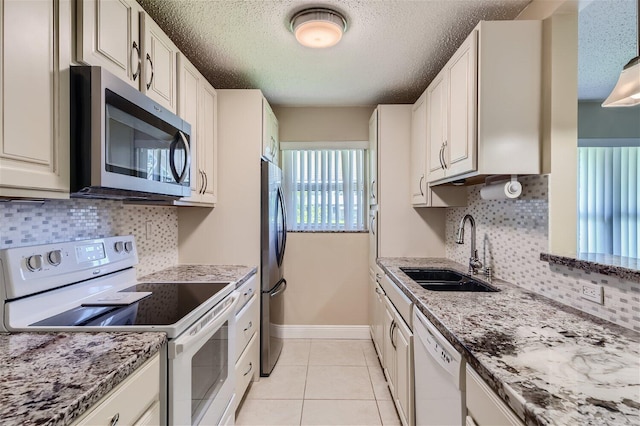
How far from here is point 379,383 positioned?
7.96 ft

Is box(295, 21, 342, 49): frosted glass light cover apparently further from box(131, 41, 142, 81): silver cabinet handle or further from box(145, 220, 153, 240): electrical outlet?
box(145, 220, 153, 240): electrical outlet

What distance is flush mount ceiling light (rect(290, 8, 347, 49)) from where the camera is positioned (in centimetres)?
172

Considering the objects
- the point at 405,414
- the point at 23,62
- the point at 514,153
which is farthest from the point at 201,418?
the point at 514,153

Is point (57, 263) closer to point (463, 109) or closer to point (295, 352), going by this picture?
point (463, 109)

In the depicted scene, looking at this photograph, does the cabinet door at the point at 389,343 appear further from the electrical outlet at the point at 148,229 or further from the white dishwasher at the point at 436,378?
the electrical outlet at the point at 148,229

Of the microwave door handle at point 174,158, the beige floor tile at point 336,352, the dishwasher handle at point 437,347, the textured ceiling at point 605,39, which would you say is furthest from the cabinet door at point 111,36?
the beige floor tile at point 336,352

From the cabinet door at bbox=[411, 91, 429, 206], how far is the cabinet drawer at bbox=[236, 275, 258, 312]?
4.92 feet

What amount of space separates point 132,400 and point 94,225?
3.55ft

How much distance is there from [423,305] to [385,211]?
1.50m

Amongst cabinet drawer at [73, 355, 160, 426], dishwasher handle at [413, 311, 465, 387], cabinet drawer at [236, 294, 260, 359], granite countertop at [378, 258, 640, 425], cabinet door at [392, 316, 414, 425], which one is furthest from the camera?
cabinet drawer at [236, 294, 260, 359]

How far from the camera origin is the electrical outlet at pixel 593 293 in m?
1.18

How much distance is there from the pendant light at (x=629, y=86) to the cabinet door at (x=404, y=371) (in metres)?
1.39

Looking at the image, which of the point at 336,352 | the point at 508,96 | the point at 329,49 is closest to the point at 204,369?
the point at 336,352

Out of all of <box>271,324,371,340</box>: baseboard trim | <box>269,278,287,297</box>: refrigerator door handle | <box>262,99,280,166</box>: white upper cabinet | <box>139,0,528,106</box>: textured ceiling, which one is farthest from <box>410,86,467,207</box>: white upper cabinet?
<box>271,324,371,340</box>: baseboard trim
